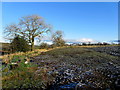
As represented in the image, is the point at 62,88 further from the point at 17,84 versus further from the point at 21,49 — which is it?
the point at 21,49

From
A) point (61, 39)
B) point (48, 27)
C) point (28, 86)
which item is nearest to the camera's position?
point (28, 86)

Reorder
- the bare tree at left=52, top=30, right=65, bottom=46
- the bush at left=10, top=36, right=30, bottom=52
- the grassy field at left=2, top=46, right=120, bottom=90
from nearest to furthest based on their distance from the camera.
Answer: the grassy field at left=2, top=46, right=120, bottom=90, the bush at left=10, top=36, right=30, bottom=52, the bare tree at left=52, top=30, right=65, bottom=46

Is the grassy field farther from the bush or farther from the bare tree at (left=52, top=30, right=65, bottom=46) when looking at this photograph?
the bare tree at (left=52, top=30, right=65, bottom=46)

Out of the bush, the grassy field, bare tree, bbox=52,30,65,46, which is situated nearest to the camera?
the grassy field

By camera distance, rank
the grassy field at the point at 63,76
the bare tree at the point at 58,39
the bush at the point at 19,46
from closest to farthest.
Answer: the grassy field at the point at 63,76 → the bush at the point at 19,46 → the bare tree at the point at 58,39

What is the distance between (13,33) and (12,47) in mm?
6829

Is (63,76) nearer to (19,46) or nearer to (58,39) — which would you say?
(19,46)

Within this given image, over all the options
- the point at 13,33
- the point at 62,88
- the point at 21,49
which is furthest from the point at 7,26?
the point at 62,88

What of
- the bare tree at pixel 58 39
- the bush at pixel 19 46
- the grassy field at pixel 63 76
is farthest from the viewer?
the bare tree at pixel 58 39

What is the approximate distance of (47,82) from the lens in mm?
4207

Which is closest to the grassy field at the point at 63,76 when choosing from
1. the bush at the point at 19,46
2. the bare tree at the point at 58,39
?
the bush at the point at 19,46

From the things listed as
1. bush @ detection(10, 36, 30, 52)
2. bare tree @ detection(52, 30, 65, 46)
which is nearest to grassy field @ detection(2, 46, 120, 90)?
bush @ detection(10, 36, 30, 52)

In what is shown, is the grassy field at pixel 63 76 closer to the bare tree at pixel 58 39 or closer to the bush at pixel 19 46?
the bush at pixel 19 46

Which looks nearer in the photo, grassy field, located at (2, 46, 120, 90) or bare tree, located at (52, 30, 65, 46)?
grassy field, located at (2, 46, 120, 90)
